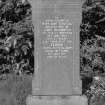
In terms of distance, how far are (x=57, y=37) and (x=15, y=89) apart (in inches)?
72.2

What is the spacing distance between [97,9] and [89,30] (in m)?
0.67

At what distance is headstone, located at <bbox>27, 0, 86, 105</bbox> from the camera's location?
5895mm

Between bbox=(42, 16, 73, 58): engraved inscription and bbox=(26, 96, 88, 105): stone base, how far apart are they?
83 cm

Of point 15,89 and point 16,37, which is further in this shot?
point 16,37

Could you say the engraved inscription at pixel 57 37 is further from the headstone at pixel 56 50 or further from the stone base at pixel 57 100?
the stone base at pixel 57 100

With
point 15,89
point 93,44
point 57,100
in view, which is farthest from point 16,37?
point 57,100

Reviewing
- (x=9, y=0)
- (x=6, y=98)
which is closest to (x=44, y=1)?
(x=6, y=98)

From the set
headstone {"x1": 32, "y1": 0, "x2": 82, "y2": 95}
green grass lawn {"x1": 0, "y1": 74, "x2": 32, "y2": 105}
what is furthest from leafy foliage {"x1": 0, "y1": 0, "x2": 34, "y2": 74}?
headstone {"x1": 32, "y1": 0, "x2": 82, "y2": 95}

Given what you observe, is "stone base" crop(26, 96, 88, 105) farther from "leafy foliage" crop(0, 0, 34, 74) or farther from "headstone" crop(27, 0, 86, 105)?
"leafy foliage" crop(0, 0, 34, 74)

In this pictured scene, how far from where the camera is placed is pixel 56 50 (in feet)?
19.6

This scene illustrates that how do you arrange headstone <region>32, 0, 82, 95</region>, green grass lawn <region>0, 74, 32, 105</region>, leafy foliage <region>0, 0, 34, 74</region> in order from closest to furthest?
headstone <region>32, 0, 82, 95</region> → green grass lawn <region>0, 74, 32, 105</region> → leafy foliage <region>0, 0, 34, 74</region>

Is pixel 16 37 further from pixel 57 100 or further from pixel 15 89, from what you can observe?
pixel 57 100

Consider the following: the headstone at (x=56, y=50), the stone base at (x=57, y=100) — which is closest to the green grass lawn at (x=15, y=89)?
the stone base at (x=57, y=100)

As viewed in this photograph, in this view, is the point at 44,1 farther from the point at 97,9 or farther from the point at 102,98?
the point at 97,9
